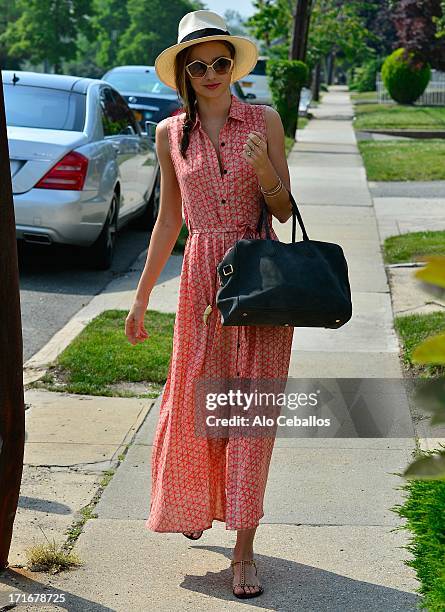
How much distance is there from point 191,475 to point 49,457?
1567 millimetres

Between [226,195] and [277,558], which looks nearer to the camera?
[226,195]

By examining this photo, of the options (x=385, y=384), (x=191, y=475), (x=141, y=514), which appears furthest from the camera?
(x=385, y=384)

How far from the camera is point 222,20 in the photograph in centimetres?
405

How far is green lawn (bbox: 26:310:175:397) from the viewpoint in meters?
6.72

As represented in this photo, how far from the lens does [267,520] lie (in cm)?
467

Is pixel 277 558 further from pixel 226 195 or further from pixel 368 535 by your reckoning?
pixel 226 195

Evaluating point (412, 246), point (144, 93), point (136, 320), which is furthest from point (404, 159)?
point (136, 320)

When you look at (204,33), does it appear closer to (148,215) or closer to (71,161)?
(71,161)

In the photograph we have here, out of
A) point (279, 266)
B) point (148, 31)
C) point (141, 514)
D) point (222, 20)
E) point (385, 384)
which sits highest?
point (222, 20)

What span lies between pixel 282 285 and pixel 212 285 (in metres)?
0.34

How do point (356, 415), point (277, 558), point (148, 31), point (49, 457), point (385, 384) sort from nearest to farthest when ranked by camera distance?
point (277, 558), point (49, 457), point (356, 415), point (385, 384), point (148, 31)

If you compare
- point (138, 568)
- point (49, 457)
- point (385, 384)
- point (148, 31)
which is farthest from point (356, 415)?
point (148, 31)

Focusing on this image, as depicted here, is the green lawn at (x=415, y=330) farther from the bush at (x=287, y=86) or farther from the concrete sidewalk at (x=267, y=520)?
the bush at (x=287, y=86)

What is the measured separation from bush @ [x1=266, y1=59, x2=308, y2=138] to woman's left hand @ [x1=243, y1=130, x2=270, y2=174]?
2133 cm
